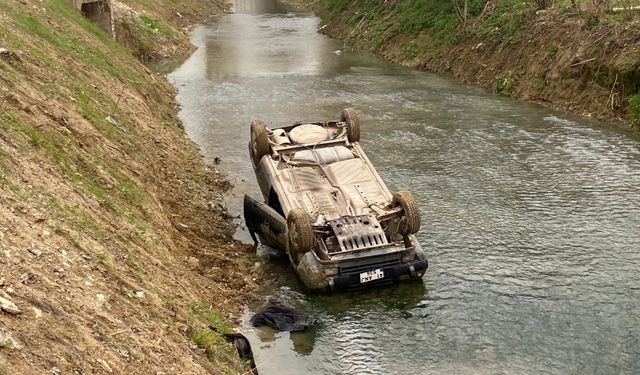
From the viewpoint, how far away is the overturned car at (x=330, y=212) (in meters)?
14.5

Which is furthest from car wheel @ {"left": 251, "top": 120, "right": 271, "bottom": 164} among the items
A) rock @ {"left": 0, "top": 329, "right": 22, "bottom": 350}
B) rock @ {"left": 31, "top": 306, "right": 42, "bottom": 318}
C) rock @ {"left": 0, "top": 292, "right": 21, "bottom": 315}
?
rock @ {"left": 0, "top": 329, "right": 22, "bottom": 350}

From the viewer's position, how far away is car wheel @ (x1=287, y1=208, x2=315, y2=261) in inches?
569

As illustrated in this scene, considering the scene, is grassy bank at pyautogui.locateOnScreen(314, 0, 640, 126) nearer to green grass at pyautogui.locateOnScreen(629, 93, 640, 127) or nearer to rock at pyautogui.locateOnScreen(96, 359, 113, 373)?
green grass at pyautogui.locateOnScreen(629, 93, 640, 127)

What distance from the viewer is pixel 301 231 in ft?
47.4

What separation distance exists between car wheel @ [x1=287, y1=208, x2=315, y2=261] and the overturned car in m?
0.02

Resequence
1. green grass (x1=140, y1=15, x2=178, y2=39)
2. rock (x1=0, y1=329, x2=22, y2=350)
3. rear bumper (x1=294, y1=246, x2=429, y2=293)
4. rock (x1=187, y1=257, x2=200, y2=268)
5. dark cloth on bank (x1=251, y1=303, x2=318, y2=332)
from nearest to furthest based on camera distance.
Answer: rock (x1=0, y1=329, x2=22, y2=350)
dark cloth on bank (x1=251, y1=303, x2=318, y2=332)
rear bumper (x1=294, y1=246, x2=429, y2=293)
rock (x1=187, y1=257, x2=200, y2=268)
green grass (x1=140, y1=15, x2=178, y2=39)

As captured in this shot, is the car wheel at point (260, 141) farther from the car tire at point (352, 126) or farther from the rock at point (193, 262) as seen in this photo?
the rock at point (193, 262)

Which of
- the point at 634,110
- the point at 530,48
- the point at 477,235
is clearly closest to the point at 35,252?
the point at 477,235

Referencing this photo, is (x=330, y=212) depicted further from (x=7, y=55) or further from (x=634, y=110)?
(x=634, y=110)

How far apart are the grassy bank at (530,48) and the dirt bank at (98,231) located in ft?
53.3

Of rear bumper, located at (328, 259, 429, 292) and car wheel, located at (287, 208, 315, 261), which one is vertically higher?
car wheel, located at (287, 208, 315, 261)

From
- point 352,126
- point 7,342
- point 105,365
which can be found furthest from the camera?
point 352,126

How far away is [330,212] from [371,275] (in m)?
2.07

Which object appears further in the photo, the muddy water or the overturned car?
the overturned car
